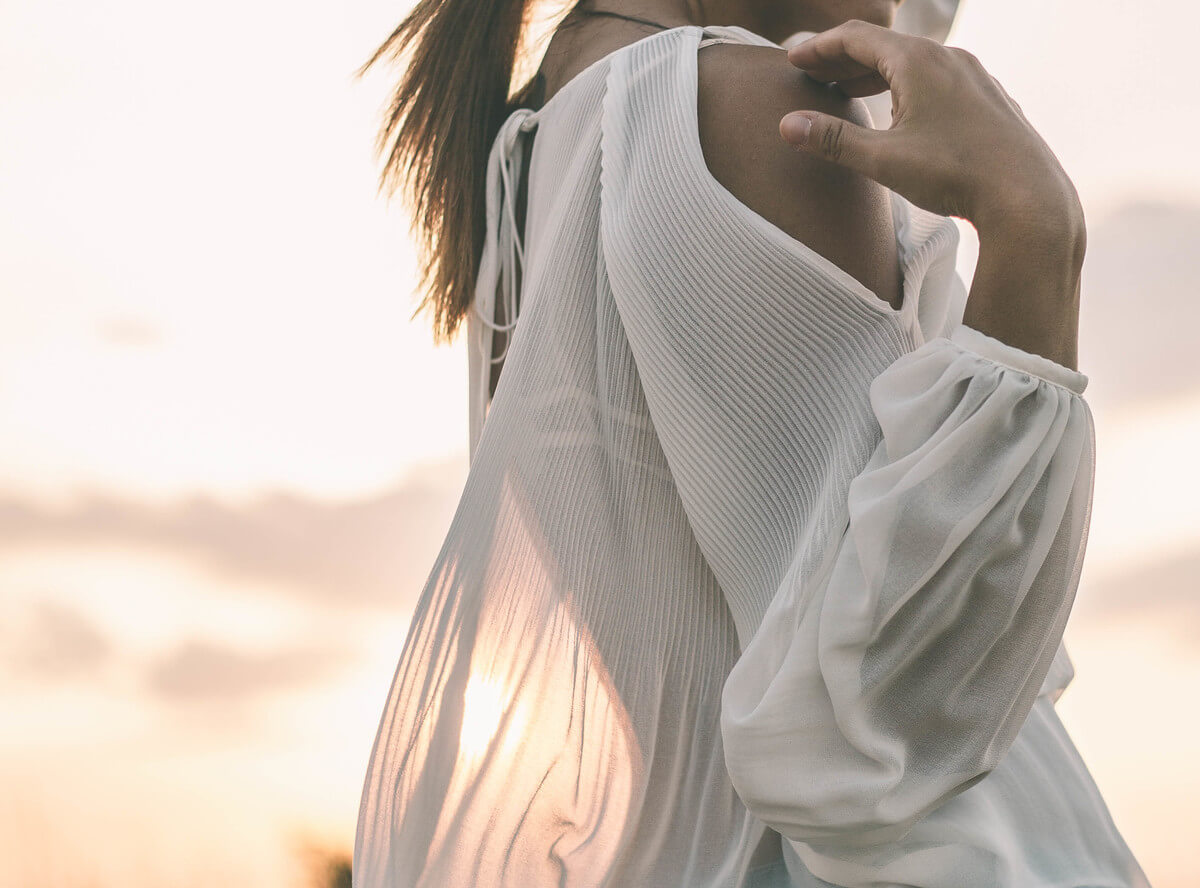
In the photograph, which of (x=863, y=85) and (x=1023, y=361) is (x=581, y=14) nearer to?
(x=863, y=85)

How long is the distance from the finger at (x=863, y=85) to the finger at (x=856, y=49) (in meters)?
0.01

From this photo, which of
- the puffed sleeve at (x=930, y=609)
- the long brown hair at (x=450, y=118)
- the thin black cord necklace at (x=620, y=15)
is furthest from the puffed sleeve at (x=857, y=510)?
the long brown hair at (x=450, y=118)

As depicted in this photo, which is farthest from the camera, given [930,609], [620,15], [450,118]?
[450,118]

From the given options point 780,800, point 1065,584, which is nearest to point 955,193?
point 1065,584

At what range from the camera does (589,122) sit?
75 centimetres

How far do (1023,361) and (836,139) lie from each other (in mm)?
157

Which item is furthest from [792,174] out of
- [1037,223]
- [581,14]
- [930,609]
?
[581,14]

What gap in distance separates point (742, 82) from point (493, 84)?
0.39m

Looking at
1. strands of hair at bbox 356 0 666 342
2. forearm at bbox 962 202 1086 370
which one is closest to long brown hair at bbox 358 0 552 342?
strands of hair at bbox 356 0 666 342

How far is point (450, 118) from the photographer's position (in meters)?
0.95

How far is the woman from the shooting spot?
524mm

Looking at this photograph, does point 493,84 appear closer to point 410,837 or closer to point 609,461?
point 609,461

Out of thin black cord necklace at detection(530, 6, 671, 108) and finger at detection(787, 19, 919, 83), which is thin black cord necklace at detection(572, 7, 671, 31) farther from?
finger at detection(787, 19, 919, 83)

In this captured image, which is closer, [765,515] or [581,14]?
[765,515]
